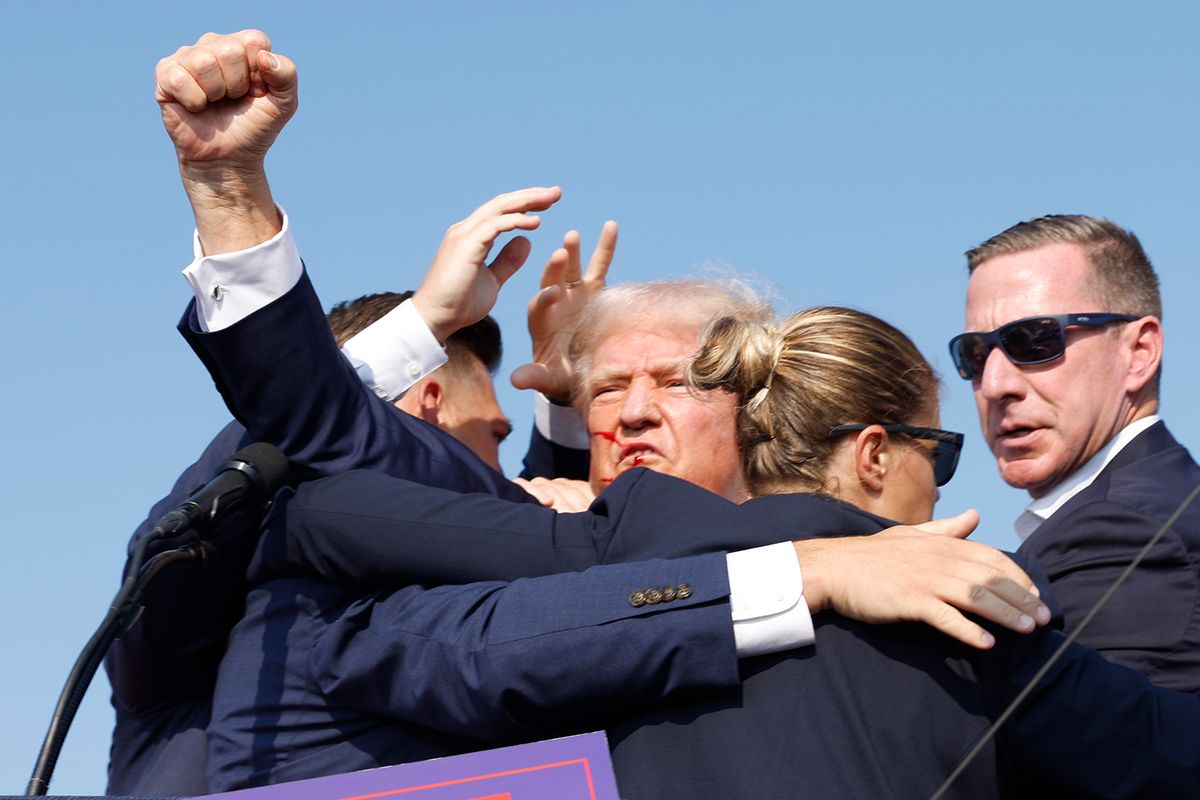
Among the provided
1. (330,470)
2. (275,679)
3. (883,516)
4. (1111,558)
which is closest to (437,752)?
(275,679)

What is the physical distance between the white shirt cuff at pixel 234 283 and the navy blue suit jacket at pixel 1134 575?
1.81 meters

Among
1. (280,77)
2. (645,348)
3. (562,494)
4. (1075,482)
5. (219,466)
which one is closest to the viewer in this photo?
(219,466)

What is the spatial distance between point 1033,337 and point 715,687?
2425 mm

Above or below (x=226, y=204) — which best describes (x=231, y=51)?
above

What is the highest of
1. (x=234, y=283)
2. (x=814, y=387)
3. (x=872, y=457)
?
(x=234, y=283)

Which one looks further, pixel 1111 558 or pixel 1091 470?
pixel 1091 470

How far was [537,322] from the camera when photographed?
16.8ft

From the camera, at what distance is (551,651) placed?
101 inches

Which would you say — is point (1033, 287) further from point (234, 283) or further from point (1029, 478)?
point (234, 283)

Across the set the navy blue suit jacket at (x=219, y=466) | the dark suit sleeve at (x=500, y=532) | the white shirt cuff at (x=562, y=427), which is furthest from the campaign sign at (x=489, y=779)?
the white shirt cuff at (x=562, y=427)

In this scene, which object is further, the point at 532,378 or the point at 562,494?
the point at 532,378

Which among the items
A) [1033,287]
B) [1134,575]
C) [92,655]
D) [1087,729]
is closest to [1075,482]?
[1033,287]

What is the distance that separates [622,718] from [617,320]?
1748mm

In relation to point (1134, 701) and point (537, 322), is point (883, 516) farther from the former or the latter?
point (537, 322)
